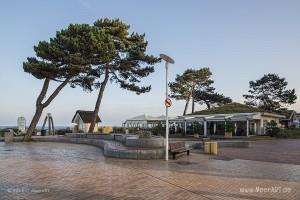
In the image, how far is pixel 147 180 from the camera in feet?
27.6

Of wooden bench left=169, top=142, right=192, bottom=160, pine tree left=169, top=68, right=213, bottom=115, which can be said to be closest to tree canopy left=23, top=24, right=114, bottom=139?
wooden bench left=169, top=142, right=192, bottom=160

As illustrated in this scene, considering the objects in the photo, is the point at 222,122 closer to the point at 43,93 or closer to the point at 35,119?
the point at 43,93

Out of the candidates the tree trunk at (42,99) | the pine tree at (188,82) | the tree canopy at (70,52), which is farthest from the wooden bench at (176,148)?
the pine tree at (188,82)

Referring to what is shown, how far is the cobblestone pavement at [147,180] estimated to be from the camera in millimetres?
6852

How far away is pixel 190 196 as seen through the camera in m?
6.72

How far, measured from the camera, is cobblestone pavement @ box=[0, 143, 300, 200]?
6.85 metres

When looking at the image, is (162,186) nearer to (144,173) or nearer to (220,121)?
(144,173)

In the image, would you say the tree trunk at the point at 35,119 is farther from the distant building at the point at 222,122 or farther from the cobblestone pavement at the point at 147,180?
the distant building at the point at 222,122

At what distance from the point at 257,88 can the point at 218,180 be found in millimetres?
56596

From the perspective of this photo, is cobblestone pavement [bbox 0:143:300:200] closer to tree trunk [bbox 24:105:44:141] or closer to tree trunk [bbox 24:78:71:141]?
tree trunk [bbox 24:78:71:141]

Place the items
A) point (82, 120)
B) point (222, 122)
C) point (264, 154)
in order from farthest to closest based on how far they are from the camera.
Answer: point (82, 120), point (222, 122), point (264, 154)

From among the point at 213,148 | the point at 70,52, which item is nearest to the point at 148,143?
the point at 213,148

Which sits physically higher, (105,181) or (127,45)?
(127,45)

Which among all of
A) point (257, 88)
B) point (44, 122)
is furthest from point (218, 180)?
point (257, 88)
